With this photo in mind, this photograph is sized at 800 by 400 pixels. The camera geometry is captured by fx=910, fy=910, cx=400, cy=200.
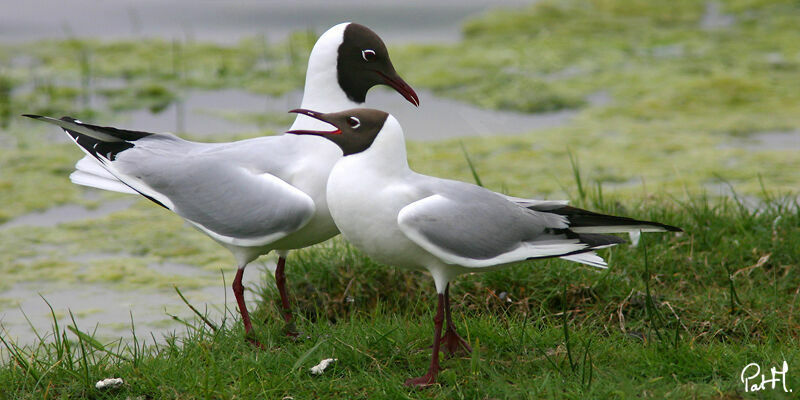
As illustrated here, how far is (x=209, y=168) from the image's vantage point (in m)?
3.55

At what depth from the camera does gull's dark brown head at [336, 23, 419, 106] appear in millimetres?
3633

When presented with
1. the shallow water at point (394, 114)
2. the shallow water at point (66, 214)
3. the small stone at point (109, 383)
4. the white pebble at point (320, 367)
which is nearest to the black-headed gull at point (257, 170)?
the white pebble at point (320, 367)

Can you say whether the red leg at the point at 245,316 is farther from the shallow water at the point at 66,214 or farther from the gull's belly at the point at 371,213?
the shallow water at the point at 66,214

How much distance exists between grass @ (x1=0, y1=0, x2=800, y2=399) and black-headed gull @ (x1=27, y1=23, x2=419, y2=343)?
40 cm

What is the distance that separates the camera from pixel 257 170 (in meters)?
3.47

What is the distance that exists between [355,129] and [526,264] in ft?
4.18

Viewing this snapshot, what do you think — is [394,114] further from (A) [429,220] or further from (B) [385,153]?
(A) [429,220]

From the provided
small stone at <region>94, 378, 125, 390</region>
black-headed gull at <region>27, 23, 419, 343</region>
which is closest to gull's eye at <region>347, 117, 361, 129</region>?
black-headed gull at <region>27, 23, 419, 343</region>

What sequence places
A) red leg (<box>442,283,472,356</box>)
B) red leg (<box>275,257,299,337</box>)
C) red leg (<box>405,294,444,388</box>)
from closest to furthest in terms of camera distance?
red leg (<box>405,294,444,388</box>), red leg (<box>442,283,472,356</box>), red leg (<box>275,257,299,337</box>)

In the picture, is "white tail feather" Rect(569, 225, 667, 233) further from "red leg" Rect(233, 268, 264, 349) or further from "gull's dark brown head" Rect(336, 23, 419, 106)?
"red leg" Rect(233, 268, 264, 349)

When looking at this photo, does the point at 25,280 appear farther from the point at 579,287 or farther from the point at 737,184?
the point at 737,184

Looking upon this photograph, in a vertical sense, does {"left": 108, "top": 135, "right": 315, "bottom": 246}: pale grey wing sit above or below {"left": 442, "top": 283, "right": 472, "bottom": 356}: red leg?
above

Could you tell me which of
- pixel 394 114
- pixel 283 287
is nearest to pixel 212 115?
pixel 394 114

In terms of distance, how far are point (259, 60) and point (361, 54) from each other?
5.41 m
